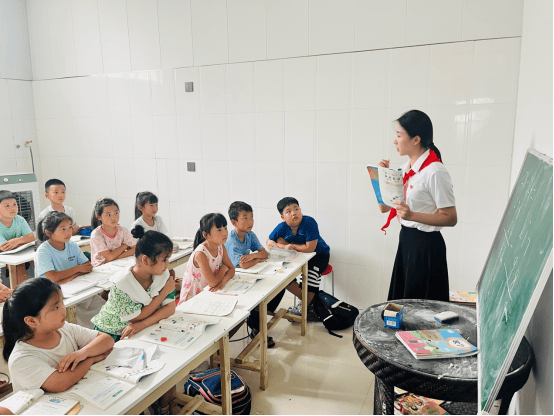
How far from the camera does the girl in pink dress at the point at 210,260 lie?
263 cm

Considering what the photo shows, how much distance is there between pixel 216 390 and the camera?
2.33 metres

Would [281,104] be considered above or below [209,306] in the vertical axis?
above

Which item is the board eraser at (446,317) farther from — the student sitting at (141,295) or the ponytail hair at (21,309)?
the ponytail hair at (21,309)

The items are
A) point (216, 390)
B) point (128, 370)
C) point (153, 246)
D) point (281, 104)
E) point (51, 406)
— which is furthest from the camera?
point (281, 104)

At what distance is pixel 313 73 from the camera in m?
3.71

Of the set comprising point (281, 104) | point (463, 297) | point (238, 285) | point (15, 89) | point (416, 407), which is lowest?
point (416, 407)

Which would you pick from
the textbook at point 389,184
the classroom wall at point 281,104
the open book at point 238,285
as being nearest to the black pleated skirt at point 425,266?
the textbook at point 389,184

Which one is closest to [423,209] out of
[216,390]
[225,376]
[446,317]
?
[446,317]

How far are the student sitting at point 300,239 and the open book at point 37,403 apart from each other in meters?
2.21

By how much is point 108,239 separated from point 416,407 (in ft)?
8.52

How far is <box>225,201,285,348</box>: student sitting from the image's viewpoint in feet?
10.0

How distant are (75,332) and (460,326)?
5.55 ft

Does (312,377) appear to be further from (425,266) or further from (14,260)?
(14,260)

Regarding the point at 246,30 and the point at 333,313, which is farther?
the point at 246,30
